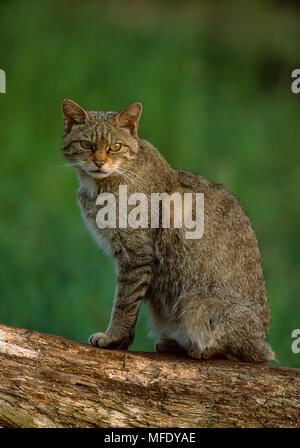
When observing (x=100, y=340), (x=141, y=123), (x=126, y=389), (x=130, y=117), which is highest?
(x=141, y=123)

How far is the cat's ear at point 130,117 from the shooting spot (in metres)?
4.39

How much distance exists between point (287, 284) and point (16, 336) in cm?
425

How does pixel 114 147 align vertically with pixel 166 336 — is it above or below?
above

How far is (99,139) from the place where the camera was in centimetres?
431

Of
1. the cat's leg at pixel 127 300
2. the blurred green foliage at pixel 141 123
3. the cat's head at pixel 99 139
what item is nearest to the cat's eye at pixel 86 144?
the cat's head at pixel 99 139

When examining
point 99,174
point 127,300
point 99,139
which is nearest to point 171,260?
point 127,300

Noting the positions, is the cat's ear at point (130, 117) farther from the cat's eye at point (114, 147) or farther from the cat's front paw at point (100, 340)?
the cat's front paw at point (100, 340)

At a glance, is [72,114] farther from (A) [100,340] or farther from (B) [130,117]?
(A) [100,340]

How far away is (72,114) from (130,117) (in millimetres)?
302

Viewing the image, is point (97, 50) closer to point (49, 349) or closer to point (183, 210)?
point (183, 210)

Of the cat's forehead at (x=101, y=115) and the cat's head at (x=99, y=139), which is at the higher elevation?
the cat's forehead at (x=101, y=115)

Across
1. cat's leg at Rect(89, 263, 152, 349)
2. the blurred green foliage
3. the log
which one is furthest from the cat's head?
the blurred green foliage
